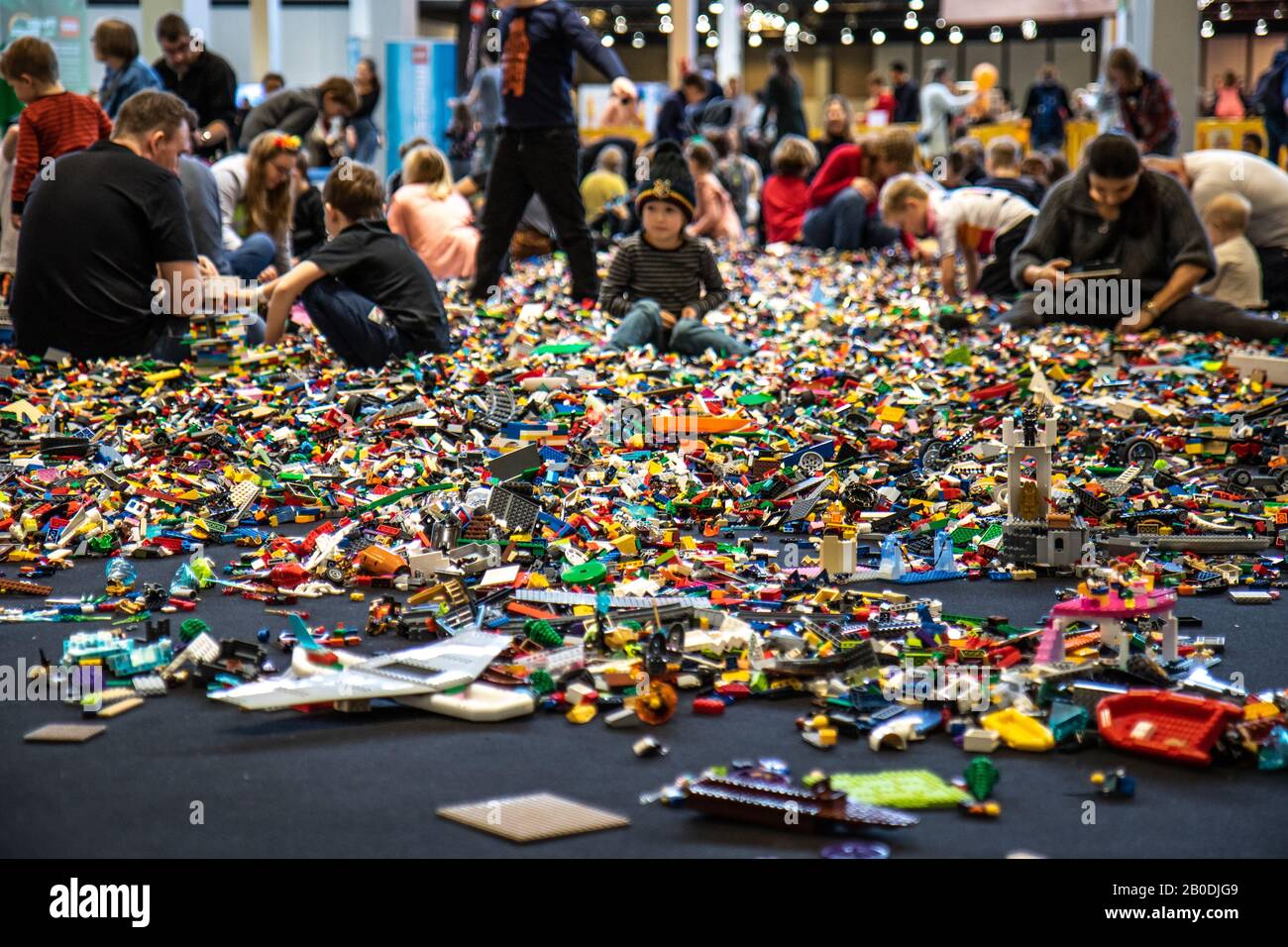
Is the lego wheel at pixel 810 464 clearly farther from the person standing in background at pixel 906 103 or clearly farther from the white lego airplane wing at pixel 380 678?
the person standing in background at pixel 906 103

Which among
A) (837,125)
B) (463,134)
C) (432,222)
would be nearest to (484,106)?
(463,134)

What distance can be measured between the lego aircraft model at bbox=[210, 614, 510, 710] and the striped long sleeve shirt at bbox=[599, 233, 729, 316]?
4.35 metres

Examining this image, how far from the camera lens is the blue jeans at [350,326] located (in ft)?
21.4

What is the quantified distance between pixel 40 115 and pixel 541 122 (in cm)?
252

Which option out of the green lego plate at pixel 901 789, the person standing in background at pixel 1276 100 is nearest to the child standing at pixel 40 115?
the green lego plate at pixel 901 789

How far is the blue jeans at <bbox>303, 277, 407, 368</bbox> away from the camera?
652 cm

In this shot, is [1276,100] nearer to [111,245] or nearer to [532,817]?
[111,245]

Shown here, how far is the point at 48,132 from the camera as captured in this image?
7270mm

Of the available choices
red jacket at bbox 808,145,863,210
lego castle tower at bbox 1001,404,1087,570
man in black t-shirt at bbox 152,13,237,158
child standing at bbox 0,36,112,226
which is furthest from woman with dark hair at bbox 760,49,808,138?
lego castle tower at bbox 1001,404,1087,570

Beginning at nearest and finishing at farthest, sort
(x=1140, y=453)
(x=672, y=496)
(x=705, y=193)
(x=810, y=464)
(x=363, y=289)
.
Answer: (x=672, y=496), (x=810, y=464), (x=1140, y=453), (x=363, y=289), (x=705, y=193)

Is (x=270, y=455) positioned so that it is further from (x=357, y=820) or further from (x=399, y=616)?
(x=357, y=820)

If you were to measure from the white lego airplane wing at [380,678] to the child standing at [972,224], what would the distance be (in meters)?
6.51

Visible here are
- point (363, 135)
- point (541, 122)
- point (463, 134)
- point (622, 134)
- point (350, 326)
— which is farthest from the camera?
point (622, 134)
